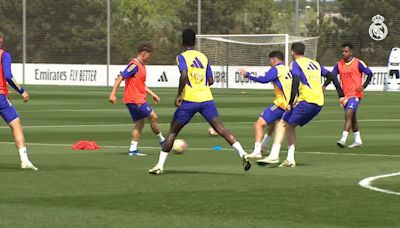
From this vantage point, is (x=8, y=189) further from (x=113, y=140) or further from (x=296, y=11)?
(x=296, y=11)

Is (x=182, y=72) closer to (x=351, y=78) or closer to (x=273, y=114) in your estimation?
(x=273, y=114)

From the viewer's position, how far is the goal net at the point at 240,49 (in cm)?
6169

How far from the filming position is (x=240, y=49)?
63.6m

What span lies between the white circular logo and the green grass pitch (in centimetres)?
3864

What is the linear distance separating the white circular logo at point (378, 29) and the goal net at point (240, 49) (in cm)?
351

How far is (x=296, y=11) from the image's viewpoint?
65.9 meters

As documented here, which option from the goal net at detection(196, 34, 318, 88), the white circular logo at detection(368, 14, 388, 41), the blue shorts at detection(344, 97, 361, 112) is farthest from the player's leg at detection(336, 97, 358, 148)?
the white circular logo at detection(368, 14, 388, 41)

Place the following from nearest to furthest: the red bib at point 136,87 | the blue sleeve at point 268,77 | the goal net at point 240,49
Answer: the blue sleeve at point 268,77, the red bib at point 136,87, the goal net at point 240,49

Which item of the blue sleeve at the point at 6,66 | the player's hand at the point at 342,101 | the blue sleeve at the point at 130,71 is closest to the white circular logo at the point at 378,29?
the player's hand at the point at 342,101

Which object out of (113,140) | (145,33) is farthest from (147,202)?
(145,33)

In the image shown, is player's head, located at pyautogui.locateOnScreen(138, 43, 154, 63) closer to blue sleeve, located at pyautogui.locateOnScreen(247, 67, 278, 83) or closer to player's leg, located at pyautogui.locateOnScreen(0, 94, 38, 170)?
blue sleeve, located at pyautogui.locateOnScreen(247, 67, 278, 83)

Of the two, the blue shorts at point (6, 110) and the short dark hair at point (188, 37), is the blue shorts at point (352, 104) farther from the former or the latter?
the blue shorts at point (6, 110)

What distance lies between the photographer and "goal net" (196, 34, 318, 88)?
61688 millimetres

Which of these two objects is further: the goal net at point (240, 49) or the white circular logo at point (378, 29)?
the white circular logo at point (378, 29)
